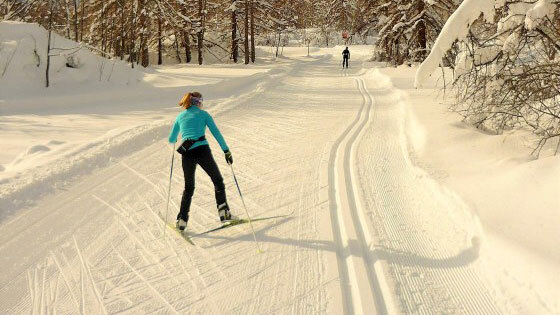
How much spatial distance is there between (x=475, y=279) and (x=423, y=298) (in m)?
0.69

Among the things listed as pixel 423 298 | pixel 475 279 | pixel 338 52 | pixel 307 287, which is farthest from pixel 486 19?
pixel 338 52

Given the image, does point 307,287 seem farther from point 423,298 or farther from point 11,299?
point 11,299

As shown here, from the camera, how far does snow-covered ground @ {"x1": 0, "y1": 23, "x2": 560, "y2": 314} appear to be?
3.69m

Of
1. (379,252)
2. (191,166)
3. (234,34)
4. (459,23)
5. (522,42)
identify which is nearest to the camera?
(379,252)

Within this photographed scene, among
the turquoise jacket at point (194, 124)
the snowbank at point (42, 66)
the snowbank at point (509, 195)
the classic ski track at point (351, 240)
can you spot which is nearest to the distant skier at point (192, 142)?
the turquoise jacket at point (194, 124)

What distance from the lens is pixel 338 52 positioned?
2122 inches

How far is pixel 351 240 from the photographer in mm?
4711

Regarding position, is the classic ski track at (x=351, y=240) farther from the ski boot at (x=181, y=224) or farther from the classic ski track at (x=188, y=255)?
the ski boot at (x=181, y=224)

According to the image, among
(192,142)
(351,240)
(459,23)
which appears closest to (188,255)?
(192,142)

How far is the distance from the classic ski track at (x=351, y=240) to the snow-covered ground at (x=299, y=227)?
0.02m

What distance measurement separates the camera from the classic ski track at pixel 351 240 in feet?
11.9

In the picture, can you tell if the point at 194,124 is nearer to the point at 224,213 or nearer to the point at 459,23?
the point at 224,213

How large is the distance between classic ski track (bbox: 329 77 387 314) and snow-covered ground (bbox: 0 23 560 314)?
0.07ft

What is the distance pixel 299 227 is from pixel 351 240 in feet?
2.38
